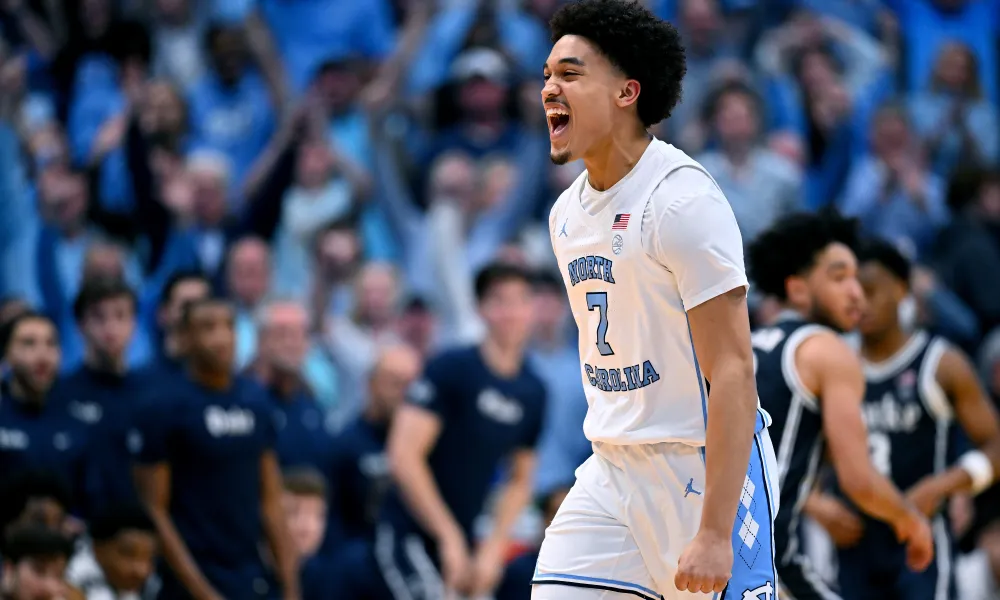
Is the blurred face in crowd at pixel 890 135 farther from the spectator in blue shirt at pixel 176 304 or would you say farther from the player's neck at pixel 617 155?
the player's neck at pixel 617 155

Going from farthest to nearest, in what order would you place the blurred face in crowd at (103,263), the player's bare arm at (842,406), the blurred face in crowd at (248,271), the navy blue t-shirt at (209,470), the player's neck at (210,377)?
the blurred face in crowd at (248,271)
the blurred face in crowd at (103,263)
the player's neck at (210,377)
the navy blue t-shirt at (209,470)
the player's bare arm at (842,406)

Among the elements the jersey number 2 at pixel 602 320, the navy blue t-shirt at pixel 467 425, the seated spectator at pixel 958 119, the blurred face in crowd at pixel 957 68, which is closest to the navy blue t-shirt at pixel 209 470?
the navy blue t-shirt at pixel 467 425

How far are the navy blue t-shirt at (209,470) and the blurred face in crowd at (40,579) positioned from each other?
68cm

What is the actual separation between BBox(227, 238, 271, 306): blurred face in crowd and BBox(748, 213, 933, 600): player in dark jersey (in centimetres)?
529

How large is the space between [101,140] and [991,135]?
7.74 m

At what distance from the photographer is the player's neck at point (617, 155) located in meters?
4.61

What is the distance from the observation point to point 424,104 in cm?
1327

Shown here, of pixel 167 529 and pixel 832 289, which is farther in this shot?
pixel 167 529

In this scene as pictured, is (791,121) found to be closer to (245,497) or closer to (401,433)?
(401,433)

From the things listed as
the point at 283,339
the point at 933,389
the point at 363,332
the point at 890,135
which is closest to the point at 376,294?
the point at 363,332

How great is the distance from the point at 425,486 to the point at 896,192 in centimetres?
558

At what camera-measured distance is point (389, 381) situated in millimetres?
10016

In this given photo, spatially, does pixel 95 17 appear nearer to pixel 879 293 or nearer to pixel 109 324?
pixel 109 324

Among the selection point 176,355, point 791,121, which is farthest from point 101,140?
point 791,121
